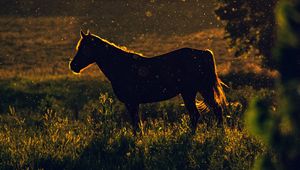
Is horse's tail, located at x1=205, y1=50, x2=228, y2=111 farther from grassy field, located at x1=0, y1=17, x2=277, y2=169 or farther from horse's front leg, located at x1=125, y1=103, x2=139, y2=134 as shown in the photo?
horse's front leg, located at x1=125, y1=103, x2=139, y2=134

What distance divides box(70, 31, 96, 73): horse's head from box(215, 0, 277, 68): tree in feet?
27.5

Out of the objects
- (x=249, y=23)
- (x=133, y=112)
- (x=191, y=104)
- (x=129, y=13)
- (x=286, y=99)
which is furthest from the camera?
(x=129, y=13)

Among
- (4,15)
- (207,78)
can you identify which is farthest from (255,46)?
(4,15)

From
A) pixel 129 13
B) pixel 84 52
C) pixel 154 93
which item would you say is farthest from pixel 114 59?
pixel 129 13

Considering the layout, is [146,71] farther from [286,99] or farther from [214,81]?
[286,99]

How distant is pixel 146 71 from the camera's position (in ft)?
35.0

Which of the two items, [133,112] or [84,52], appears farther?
[84,52]

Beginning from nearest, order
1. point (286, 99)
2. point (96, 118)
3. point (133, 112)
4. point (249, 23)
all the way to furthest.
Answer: point (286, 99) < point (133, 112) < point (96, 118) < point (249, 23)

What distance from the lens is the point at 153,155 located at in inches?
322

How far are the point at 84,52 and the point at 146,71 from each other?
1.23m

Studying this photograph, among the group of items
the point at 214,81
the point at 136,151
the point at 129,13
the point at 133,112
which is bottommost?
the point at 129,13

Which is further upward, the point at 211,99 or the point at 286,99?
the point at 286,99

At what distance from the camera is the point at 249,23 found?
18.8 metres

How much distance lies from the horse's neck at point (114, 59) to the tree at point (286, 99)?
8.53m
